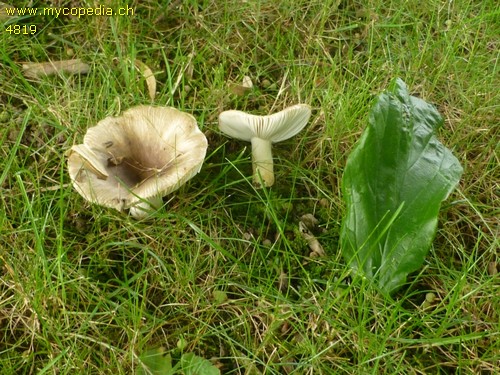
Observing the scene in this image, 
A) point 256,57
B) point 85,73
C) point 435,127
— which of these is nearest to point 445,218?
point 435,127

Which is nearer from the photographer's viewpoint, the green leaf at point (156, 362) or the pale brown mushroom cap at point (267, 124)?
the green leaf at point (156, 362)

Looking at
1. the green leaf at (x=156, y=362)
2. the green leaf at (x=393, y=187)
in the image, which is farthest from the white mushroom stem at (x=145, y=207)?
the green leaf at (x=393, y=187)

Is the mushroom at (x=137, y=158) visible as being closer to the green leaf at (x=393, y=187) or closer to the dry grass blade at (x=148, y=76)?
the dry grass blade at (x=148, y=76)

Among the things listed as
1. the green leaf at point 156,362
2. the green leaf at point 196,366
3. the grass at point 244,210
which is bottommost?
the green leaf at point 156,362

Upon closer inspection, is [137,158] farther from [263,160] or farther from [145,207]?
[263,160]

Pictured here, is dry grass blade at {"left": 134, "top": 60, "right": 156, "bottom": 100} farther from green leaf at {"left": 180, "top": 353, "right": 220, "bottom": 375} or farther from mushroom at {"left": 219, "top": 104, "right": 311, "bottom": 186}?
green leaf at {"left": 180, "top": 353, "right": 220, "bottom": 375}

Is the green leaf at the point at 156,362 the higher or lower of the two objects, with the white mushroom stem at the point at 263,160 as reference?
lower

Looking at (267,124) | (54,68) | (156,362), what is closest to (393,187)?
(267,124)
